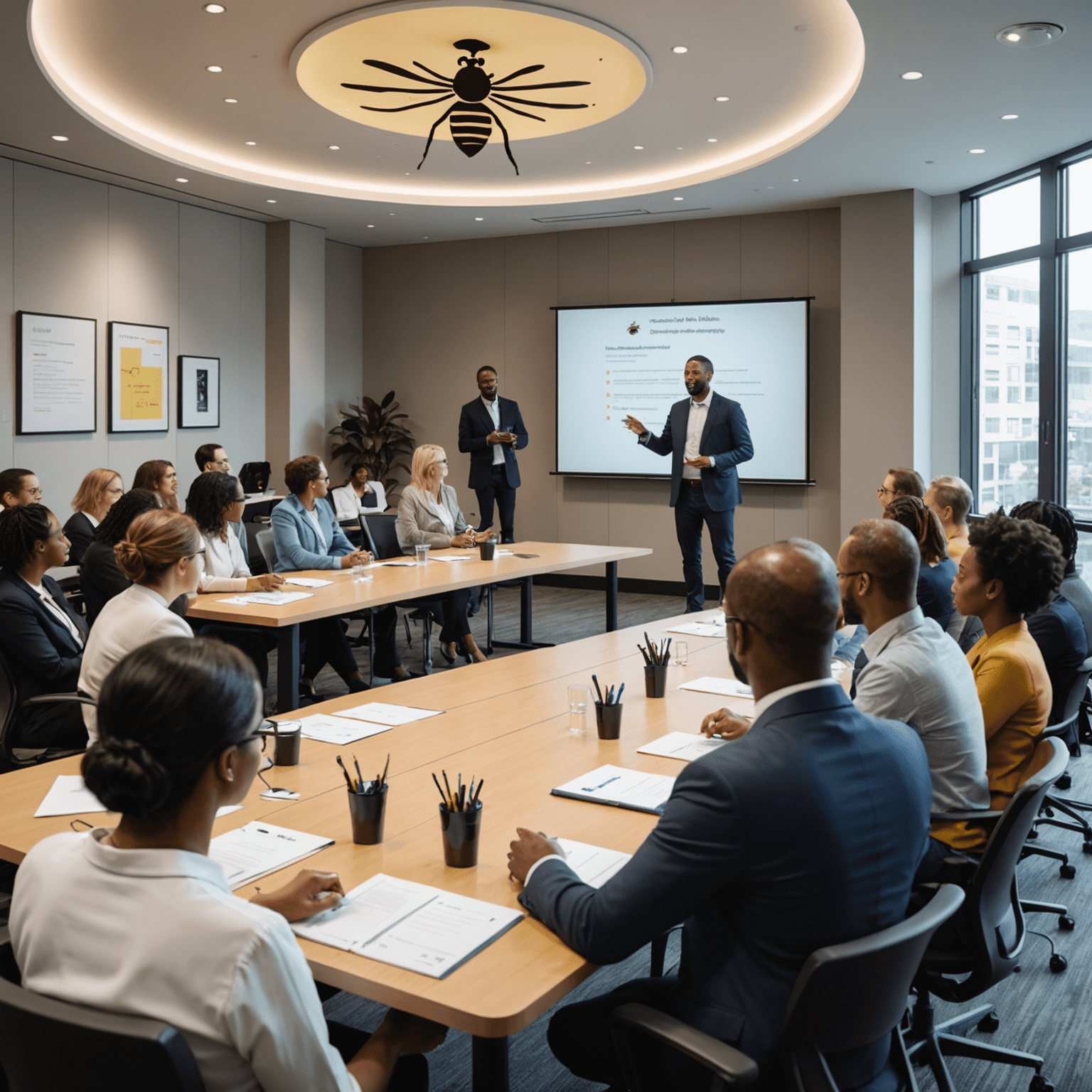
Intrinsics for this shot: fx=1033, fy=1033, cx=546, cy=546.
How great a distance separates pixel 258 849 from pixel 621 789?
31.0 inches

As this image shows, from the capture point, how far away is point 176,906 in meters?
1.21

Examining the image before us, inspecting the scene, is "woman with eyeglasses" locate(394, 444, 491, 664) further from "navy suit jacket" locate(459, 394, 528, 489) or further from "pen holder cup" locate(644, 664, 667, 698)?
"pen holder cup" locate(644, 664, 667, 698)

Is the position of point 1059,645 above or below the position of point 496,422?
below

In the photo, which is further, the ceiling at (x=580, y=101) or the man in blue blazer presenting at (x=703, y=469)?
the man in blue blazer presenting at (x=703, y=469)

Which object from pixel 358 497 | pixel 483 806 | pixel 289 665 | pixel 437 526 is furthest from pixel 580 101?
pixel 483 806

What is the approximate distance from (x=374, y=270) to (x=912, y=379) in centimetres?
585

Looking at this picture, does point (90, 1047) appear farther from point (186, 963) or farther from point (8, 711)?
point (8, 711)

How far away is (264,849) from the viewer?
6.41 ft

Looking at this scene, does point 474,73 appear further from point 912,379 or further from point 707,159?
point 912,379

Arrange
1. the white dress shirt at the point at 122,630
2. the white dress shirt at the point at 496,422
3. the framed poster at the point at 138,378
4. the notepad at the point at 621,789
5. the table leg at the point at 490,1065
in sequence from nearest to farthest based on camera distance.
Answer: the table leg at the point at 490,1065 < the notepad at the point at 621,789 < the white dress shirt at the point at 122,630 < the framed poster at the point at 138,378 < the white dress shirt at the point at 496,422

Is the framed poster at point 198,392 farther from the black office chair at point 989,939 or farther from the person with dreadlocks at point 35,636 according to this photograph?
the black office chair at point 989,939

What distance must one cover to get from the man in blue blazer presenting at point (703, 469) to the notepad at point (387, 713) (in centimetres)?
518

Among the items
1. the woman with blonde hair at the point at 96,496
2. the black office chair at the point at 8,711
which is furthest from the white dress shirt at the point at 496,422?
the black office chair at the point at 8,711

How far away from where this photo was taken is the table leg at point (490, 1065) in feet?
5.30
